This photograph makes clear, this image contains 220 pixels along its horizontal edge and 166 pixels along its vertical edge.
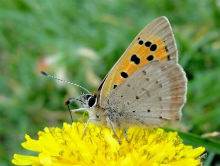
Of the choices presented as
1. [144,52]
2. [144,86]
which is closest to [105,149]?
[144,86]

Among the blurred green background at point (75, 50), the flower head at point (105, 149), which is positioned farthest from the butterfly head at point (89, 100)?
the blurred green background at point (75, 50)

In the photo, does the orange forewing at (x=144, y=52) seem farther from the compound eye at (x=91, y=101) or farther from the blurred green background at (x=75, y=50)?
the blurred green background at (x=75, y=50)

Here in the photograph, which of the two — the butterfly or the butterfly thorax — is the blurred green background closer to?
the butterfly

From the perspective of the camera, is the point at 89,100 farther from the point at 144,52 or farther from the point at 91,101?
the point at 144,52

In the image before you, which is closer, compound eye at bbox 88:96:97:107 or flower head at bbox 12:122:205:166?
flower head at bbox 12:122:205:166

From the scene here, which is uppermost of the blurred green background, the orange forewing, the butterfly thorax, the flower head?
the blurred green background

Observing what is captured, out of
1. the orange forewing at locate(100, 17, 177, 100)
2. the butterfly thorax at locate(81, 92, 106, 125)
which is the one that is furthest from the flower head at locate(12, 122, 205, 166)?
the orange forewing at locate(100, 17, 177, 100)

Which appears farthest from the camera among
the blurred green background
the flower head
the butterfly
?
the blurred green background

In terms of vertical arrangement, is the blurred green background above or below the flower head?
above
